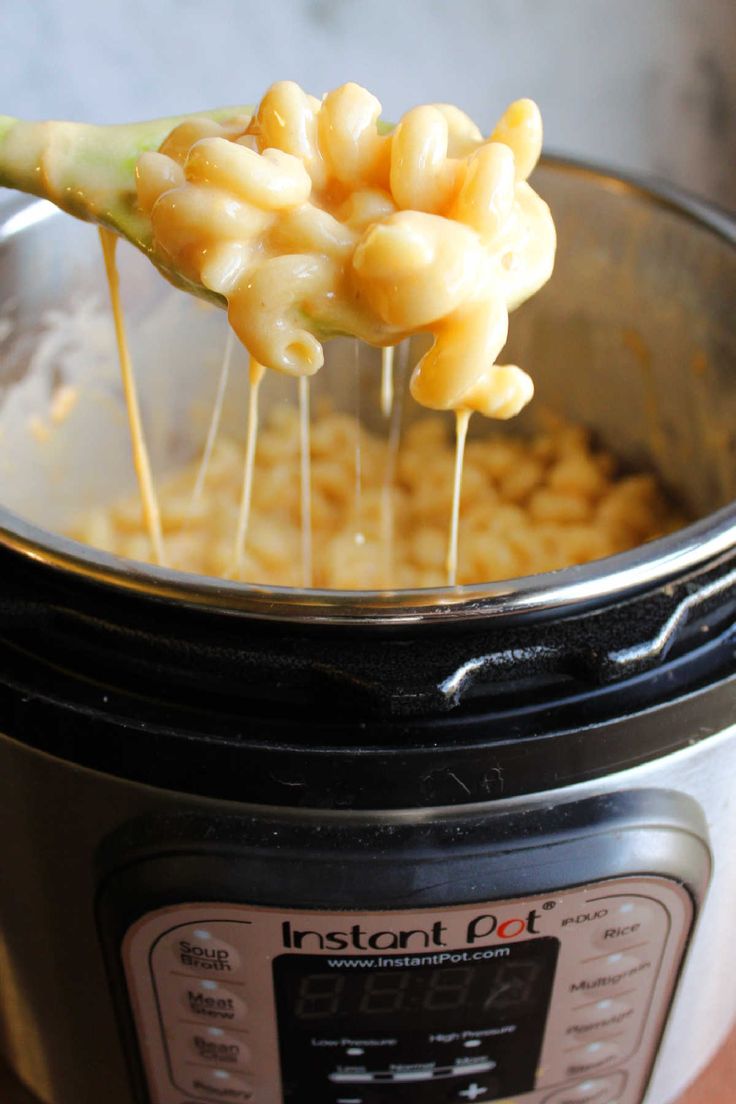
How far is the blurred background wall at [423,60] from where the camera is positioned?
1.12 meters

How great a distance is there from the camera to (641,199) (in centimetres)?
94

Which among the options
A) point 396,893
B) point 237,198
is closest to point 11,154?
point 237,198

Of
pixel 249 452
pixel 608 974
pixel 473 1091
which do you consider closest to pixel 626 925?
pixel 608 974

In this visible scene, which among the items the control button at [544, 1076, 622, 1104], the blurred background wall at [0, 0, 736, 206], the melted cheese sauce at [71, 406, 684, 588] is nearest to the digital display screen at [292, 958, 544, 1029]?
the control button at [544, 1076, 622, 1104]

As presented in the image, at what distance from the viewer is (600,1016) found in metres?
0.65

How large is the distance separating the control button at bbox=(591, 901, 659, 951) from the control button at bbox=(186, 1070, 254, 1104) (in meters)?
0.22

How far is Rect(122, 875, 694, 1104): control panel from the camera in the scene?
0.57 metres

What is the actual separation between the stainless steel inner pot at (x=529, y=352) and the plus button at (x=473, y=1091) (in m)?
0.49

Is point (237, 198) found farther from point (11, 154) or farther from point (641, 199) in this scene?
point (641, 199)

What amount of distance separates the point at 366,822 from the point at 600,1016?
22 cm

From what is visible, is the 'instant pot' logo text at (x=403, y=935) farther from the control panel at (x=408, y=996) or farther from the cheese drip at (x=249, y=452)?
the cheese drip at (x=249, y=452)

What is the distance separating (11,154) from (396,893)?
43cm

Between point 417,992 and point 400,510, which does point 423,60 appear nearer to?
point 400,510

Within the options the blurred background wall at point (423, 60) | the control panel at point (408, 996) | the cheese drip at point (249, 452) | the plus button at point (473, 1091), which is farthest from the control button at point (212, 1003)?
the blurred background wall at point (423, 60)
